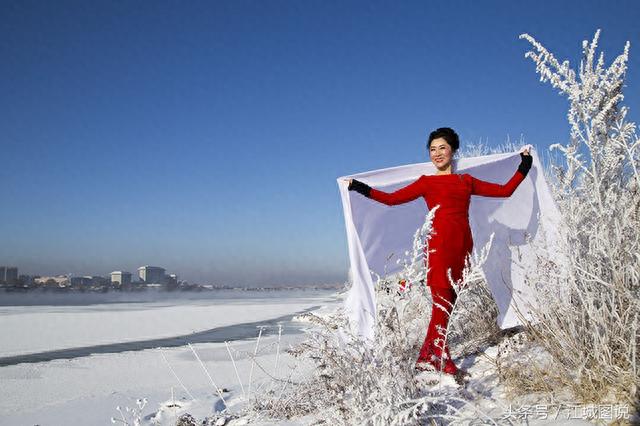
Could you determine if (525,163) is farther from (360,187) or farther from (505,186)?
(360,187)

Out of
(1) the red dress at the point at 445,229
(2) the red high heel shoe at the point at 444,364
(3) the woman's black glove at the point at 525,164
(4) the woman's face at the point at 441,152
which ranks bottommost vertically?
(2) the red high heel shoe at the point at 444,364

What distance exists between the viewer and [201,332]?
1061 cm

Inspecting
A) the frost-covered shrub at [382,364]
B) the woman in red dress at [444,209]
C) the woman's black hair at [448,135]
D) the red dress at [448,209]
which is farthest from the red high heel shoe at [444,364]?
the woman's black hair at [448,135]

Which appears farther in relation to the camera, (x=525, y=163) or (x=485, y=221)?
(x=485, y=221)

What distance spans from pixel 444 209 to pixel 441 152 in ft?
1.68

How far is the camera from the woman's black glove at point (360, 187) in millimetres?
3738

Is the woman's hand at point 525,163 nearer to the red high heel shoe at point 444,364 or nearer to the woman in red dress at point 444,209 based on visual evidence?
the woman in red dress at point 444,209

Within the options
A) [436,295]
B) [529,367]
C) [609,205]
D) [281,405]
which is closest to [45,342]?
[281,405]

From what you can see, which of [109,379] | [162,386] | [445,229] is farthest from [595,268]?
[109,379]

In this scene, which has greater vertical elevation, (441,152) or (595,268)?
(441,152)

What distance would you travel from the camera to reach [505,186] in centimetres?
370

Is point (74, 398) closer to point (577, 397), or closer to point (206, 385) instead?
point (206, 385)

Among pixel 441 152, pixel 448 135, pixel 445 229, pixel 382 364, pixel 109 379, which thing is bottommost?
pixel 109 379

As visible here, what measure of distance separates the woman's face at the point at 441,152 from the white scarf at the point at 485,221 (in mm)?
252
